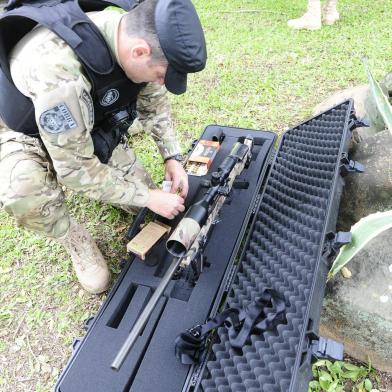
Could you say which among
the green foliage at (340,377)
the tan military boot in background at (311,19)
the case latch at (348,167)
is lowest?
the green foliage at (340,377)

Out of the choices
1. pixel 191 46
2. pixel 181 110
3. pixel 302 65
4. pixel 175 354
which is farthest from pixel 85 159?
pixel 302 65

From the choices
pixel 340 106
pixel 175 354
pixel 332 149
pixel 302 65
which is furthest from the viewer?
pixel 302 65

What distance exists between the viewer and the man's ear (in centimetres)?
172

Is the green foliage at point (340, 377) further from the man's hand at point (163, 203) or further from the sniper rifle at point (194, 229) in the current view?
the man's hand at point (163, 203)

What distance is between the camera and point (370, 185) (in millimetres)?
2355

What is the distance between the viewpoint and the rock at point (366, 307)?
1.97 meters

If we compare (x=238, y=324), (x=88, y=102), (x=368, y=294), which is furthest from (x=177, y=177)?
(x=368, y=294)

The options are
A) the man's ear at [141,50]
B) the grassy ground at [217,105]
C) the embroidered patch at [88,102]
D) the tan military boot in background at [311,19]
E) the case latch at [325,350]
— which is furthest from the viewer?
the tan military boot in background at [311,19]

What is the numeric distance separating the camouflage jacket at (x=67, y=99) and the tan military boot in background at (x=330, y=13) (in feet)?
12.3

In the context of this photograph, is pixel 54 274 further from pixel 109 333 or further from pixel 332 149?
pixel 332 149

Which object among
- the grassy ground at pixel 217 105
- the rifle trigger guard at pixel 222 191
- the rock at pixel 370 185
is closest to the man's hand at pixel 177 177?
the rifle trigger guard at pixel 222 191

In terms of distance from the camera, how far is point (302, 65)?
429cm

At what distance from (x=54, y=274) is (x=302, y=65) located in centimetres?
319

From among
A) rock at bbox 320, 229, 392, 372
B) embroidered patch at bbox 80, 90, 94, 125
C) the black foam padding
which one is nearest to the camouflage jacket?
embroidered patch at bbox 80, 90, 94, 125
